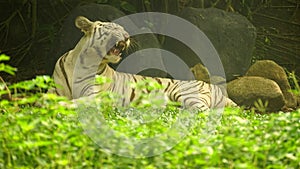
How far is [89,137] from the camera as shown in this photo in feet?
8.33

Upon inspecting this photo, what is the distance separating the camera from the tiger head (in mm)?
5723

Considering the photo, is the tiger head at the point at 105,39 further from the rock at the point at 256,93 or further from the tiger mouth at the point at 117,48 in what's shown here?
the rock at the point at 256,93

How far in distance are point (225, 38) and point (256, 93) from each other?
1410 millimetres

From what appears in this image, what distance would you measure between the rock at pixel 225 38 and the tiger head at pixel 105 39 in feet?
6.91

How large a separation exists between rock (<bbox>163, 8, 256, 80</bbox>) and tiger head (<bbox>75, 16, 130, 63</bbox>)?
211 cm

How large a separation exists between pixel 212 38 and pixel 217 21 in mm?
232

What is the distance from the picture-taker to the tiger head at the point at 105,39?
5723mm

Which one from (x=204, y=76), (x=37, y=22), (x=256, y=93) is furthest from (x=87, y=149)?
(x=37, y=22)

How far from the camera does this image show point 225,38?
807cm

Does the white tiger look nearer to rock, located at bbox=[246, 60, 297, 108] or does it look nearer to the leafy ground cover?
rock, located at bbox=[246, 60, 297, 108]

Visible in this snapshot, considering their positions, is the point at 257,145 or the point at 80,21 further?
the point at 80,21

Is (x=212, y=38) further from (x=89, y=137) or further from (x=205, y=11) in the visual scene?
(x=89, y=137)

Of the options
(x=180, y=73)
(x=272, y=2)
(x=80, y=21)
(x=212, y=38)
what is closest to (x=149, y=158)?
(x=80, y=21)

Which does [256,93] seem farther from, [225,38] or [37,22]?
[37,22]
